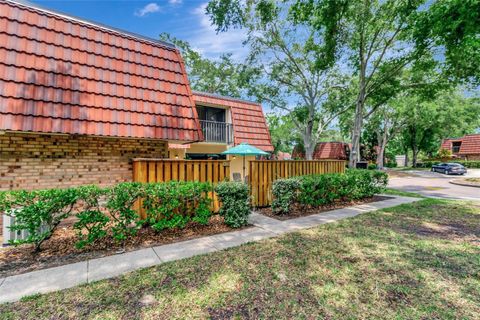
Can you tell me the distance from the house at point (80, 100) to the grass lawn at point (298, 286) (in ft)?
10.3

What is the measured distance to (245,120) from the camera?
50.2 ft

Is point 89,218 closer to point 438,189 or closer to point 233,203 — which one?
point 233,203

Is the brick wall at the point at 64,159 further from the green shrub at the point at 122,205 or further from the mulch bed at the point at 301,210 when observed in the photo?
the mulch bed at the point at 301,210

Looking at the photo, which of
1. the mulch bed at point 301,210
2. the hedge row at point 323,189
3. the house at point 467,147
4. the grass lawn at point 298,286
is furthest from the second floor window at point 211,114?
the house at point 467,147

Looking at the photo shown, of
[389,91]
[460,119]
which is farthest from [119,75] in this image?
[460,119]

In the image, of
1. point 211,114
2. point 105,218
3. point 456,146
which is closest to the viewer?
point 105,218

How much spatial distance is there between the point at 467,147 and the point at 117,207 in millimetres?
53600

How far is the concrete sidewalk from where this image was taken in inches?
120

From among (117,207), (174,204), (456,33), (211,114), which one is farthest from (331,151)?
(117,207)

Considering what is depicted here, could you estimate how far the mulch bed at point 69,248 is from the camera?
12.2 ft

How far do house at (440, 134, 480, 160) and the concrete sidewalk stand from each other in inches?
1902

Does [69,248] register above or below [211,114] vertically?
below

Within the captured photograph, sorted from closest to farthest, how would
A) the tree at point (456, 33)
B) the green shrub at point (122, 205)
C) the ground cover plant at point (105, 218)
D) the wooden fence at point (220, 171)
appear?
1. the ground cover plant at point (105, 218)
2. the green shrub at point (122, 205)
3. the wooden fence at point (220, 171)
4. the tree at point (456, 33)

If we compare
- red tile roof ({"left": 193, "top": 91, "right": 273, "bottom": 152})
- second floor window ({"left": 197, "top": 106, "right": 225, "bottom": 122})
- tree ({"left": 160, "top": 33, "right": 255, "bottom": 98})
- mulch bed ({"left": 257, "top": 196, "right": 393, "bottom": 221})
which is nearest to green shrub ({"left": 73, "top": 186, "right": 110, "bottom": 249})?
mulch bed ({"left": 257, "top": 196, "right": 393, "bottom": 221})
